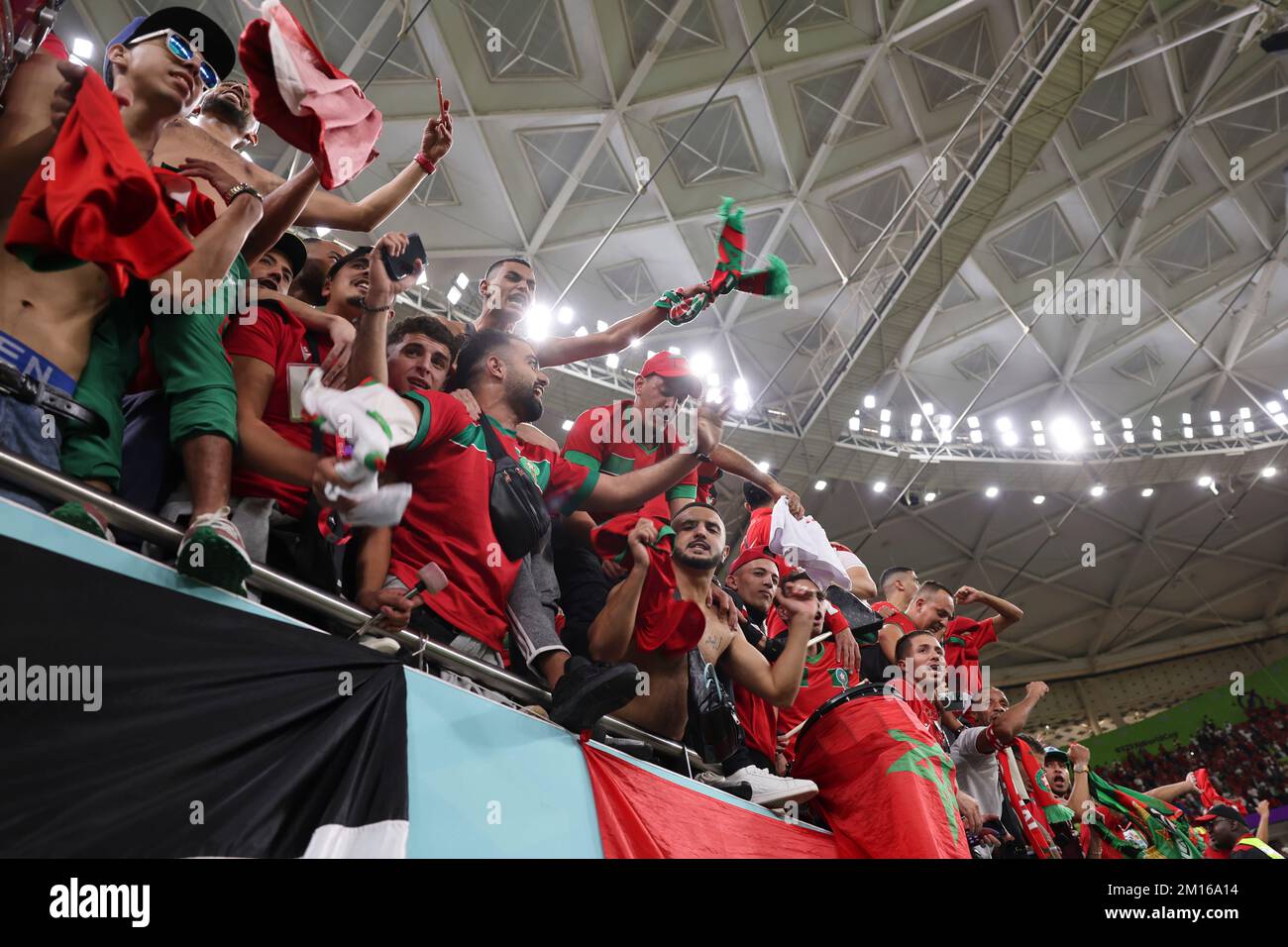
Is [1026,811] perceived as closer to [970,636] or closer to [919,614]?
[970,636]

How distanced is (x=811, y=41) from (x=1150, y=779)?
14.7m

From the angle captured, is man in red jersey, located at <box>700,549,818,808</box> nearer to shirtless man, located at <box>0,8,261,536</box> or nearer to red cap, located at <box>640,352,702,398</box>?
red cap, located at <box>640,352,702,398</box>

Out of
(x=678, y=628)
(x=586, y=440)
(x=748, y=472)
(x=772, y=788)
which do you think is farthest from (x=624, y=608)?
(x=748, y=472)

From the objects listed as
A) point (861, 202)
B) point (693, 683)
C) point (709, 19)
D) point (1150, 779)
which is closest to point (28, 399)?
point (693, 683)

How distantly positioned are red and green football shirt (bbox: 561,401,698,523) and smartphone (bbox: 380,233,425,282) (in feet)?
3.78

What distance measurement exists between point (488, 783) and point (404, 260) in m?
1.43

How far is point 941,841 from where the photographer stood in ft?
11.4

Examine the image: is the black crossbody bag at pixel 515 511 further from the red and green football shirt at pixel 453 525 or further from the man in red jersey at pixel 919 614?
the man in red jersey at pixel 919 614

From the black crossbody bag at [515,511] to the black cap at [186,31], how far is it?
4.50 feet

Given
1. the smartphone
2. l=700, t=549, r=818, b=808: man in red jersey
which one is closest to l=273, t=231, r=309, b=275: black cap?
the smartphone

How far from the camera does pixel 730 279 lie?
4699 millimetres

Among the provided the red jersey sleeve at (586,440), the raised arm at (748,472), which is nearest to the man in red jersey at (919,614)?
the raised arm at (748,472)

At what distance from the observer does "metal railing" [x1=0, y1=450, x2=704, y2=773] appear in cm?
188

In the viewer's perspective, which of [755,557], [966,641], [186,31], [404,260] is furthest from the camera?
[966,641]
